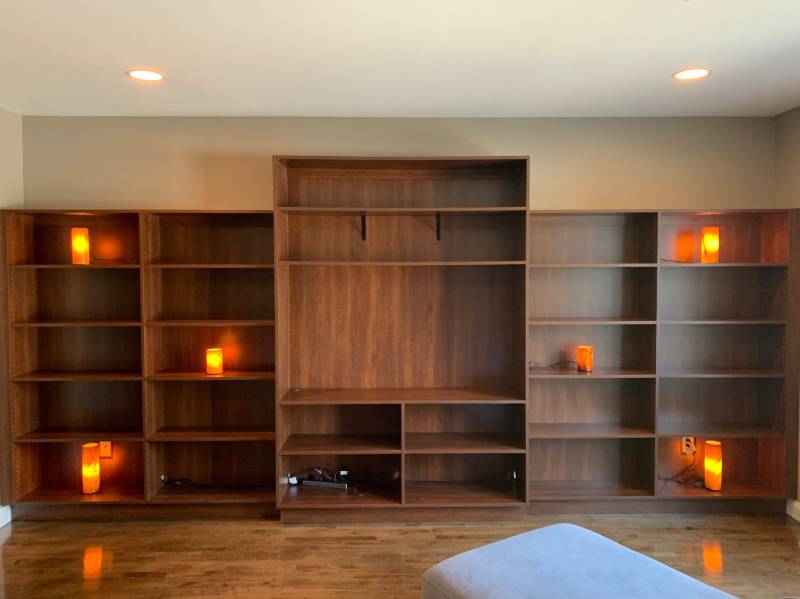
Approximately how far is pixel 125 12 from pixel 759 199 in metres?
3.70

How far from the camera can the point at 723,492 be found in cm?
343

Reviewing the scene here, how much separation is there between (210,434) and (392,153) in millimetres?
2083

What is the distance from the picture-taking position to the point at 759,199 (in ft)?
11.7

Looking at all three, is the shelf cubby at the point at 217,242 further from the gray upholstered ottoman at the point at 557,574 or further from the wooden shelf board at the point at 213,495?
the gray upholstered ottoman at the point at 557,574

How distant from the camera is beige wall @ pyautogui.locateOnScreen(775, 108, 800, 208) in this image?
3387 millimetres

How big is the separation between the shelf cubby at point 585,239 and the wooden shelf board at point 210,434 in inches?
79.3

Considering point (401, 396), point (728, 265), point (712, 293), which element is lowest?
point (401, 396)

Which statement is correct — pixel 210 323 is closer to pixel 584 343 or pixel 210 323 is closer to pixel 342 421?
pixel 342 421

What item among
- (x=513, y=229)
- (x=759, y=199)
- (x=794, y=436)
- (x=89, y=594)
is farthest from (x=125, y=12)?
(x=794, y=436)

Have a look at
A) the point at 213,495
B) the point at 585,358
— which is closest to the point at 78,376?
the point at 213,495

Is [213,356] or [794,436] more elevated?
[213,356]

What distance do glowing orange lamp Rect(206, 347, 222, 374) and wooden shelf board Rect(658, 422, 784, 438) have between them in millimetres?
2708

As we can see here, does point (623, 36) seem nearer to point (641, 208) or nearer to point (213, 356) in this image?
point (641, 208)

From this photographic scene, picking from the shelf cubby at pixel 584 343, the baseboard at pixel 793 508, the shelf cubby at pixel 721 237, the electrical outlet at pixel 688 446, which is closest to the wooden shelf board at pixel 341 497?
the shelf cubby at pixel 584 343
